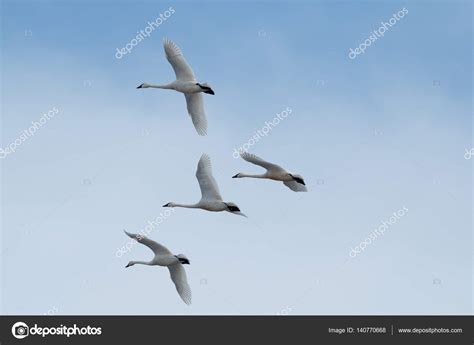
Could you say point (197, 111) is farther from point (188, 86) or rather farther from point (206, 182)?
point (206, 182)

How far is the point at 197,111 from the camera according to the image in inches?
1390

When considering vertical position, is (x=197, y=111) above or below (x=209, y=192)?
above

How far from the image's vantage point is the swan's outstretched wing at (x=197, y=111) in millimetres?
35219

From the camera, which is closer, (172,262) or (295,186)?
(172,262)

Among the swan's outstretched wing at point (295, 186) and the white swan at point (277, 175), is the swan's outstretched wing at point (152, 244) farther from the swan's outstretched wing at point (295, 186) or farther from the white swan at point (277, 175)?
the swan's outstretched wing at point (295, 186)

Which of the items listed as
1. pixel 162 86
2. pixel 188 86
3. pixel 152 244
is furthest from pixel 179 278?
pixel 162 86

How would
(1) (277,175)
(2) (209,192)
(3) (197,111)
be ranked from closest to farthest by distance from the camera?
(2) (209,192) < (1) (277,175) < (3) (197,111)

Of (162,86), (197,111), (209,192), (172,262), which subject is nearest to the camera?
(209,192)

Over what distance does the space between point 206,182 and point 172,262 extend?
3.22 meters
